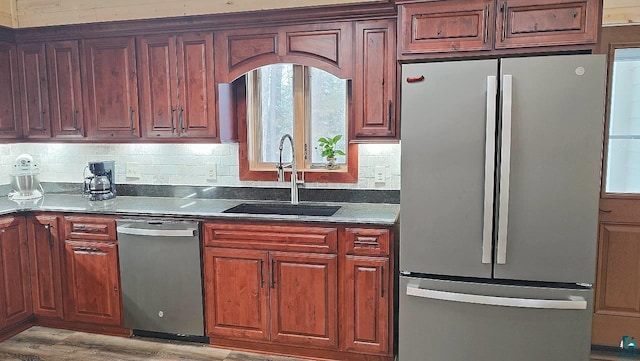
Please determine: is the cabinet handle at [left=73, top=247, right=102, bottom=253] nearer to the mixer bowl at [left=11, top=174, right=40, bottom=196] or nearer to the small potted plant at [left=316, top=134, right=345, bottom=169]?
the mixer bowl at [left=11, top=174, right=40, bottom=196]

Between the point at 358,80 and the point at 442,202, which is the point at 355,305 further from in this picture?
the point at 358,80

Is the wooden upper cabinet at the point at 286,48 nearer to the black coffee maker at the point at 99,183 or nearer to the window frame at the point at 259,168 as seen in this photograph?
the window frame at the point at 259,168

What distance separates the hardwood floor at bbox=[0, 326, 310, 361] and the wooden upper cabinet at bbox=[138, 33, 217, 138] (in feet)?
4.90

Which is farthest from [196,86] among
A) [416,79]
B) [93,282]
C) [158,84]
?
[416,79]

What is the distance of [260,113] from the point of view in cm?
361

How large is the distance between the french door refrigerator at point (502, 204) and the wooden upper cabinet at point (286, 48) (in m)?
0.75

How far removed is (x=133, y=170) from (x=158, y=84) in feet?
2.75

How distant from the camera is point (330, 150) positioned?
3422 mm

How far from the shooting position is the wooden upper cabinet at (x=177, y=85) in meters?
3.33

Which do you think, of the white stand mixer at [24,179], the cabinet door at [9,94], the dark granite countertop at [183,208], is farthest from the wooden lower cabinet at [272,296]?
the cabinet door at [9,94]

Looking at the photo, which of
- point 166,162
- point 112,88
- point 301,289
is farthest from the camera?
point 166,162

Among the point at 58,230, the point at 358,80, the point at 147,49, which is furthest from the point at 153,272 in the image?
the point at 358,80

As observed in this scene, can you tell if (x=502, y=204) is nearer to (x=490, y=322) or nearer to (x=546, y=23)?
(x=490, y=322)

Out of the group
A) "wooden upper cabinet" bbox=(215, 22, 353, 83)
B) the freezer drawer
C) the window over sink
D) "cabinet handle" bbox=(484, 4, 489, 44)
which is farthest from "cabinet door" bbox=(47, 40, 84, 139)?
"cabinet handle" bbox=(484, 4, 489, 44)
